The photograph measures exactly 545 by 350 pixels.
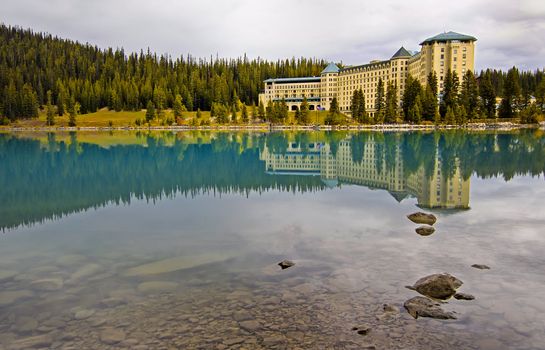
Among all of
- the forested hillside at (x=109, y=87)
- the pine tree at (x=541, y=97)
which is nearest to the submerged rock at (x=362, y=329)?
the pine tree at (x=541, y=97)

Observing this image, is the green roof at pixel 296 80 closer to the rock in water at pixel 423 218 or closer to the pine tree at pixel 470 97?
the pine tree at pixel 470 97

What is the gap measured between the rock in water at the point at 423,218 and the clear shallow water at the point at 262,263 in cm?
40

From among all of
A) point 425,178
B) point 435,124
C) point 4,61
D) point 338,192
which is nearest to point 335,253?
point 338,192

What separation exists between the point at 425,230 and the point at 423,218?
1.95 m

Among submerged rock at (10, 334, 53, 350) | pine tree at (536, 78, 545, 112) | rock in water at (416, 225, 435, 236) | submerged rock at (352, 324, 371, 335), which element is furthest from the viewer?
pine tree at (536, 78, 545, 112)

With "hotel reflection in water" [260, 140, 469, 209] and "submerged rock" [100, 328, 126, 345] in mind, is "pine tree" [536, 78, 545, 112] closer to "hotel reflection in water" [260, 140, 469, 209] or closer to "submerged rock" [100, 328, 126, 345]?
"hotel reflection in water" [260, 140, 469, 209]

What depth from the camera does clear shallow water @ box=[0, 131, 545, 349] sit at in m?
9.51

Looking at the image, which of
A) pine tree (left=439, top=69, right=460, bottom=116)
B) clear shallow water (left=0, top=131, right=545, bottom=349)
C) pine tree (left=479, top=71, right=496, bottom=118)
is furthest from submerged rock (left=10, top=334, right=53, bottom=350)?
pine tree (left=479, top=71, right=496, bottom=118)

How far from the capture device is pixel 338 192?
2683cm

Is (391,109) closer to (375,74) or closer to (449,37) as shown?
(449,37)

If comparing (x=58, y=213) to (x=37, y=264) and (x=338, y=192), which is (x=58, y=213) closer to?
(x=37, y=264)

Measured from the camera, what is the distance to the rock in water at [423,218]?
18.8 m

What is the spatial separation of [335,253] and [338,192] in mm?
12359

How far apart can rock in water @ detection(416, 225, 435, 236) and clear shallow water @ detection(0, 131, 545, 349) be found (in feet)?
0.89
